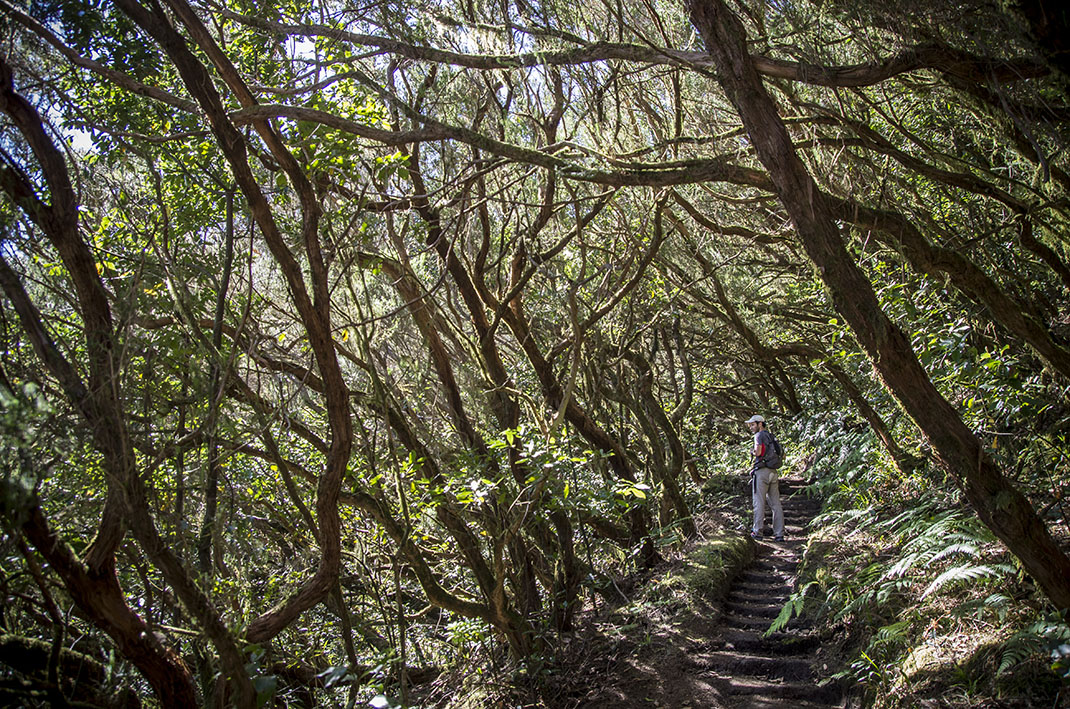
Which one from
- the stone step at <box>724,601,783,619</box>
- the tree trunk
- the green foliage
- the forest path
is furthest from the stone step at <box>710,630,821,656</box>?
the green foliage

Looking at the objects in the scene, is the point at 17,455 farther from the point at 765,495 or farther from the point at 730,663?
the point at 765,495

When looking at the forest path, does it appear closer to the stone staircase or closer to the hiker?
the stone staircase

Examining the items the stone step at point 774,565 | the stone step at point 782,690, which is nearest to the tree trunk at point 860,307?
the stone step at point 782,690

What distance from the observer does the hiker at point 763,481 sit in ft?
31.4

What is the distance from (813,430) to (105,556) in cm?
1414

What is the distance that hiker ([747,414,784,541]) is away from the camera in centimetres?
956

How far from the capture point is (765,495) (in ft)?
32.7

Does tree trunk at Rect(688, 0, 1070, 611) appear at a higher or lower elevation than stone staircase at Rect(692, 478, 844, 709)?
higher

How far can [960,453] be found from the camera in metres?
4.41

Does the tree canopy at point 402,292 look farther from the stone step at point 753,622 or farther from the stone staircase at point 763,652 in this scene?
the stone step at point 753,622

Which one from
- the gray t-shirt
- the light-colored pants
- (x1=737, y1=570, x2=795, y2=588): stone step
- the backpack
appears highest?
the gray t-shirt

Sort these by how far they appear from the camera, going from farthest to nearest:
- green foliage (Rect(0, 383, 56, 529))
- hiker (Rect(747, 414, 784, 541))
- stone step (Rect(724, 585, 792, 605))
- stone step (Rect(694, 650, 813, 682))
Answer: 1. hiker (Rect(747, 414, 784, 541))
2. stone step (Rect(724, 585, 792, 605))
3. stone step (Rect(694, 650, 813, 682))
4. green foliage (Rect(0, 383, 56, 529))

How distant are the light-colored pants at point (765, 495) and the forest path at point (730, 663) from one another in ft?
5.00

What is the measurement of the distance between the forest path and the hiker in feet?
5.02
